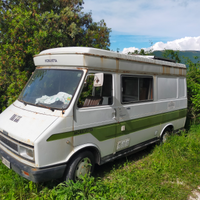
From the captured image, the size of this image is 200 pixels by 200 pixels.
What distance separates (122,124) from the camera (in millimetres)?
4332

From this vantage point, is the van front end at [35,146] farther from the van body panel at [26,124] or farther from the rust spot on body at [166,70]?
the rust spot on body at [166,70]

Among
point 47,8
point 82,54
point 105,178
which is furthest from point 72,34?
point 105,178

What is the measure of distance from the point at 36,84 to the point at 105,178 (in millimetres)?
2426

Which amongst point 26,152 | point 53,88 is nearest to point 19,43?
point 53,88

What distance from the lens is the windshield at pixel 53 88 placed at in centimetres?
347

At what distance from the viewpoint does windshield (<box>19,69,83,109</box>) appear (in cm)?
347

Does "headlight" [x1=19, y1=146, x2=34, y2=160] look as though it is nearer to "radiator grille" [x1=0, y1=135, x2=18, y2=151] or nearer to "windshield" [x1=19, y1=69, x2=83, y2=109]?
"radiator grille" [x1=0, y1=135, x2=18, y2=151]

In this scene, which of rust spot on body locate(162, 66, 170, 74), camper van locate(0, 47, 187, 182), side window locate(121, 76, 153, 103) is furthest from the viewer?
rust spot on body locate(162, 66, 170, 74)

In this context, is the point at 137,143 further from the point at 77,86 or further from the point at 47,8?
the point at 47,8

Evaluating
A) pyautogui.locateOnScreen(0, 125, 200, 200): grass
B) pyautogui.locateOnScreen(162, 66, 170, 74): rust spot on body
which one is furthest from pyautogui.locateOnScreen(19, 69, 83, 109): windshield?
pyautogui.locateOnScreen(162, 66, 170, 74): rust spot on body

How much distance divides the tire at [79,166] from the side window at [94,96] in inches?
35.9

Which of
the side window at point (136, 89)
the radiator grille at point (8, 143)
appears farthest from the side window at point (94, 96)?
the radiator grille at point (8, 143)

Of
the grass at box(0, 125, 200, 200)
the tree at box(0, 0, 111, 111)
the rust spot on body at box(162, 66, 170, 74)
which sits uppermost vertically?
the tree at box(0, 0, 111, 111)

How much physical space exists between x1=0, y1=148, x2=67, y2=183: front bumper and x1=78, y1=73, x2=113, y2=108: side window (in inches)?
43.8
